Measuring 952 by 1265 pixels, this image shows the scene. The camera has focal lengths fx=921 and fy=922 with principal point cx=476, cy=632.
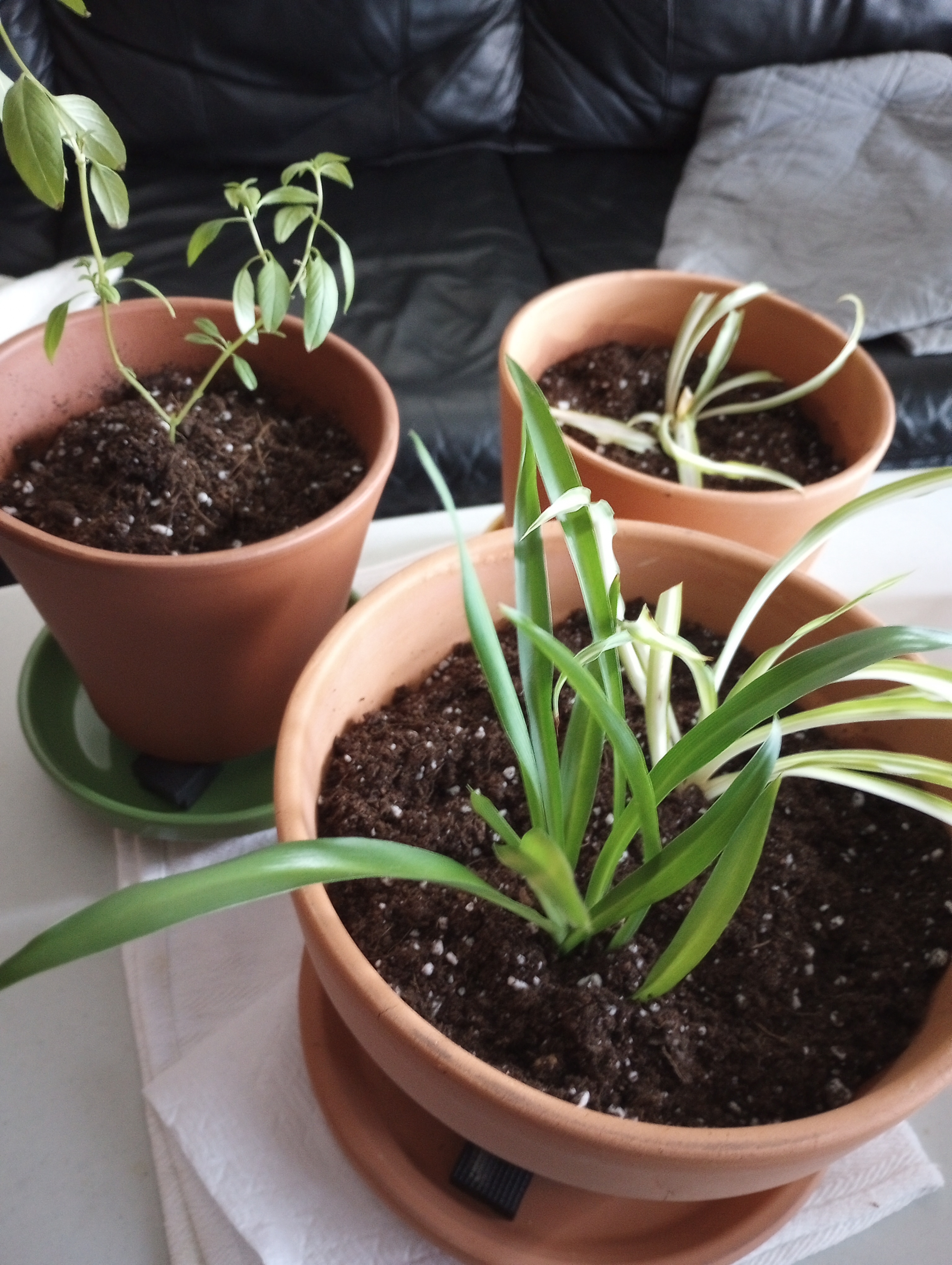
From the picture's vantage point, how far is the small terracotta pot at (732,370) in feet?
2.10

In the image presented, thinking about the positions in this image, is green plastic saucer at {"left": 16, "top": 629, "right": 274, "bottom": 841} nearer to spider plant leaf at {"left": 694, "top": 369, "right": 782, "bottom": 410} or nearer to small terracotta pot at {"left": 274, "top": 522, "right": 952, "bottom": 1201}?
small terracotta pot at {"left": 274, "top": 522, "right": 952, "bottom": 1201}

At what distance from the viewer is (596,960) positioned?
0.47m

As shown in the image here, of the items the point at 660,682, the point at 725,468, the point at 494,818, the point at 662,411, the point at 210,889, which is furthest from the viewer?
the point at 662,411

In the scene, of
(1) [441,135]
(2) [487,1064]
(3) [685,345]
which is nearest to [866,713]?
(2) [487,1064]

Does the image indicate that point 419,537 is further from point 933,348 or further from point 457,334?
point 933,348

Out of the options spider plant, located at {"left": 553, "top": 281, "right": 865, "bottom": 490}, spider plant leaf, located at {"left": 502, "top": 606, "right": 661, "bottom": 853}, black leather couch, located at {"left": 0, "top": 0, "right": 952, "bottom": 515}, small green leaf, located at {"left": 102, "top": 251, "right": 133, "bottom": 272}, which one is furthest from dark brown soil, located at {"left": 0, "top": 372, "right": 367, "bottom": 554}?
black leather couch, located at {"left": 0, "top": 0, "right": 952, "bottom": 515}

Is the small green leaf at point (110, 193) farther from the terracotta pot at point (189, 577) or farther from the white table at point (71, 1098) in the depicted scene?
the white table at point (71, 1098)

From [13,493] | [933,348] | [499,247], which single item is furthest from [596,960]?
[499,247]

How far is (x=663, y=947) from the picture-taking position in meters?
0.48

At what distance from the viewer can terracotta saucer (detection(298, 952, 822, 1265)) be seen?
1.59 ft

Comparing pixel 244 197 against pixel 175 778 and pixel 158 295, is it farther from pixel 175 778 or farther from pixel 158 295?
pixel 175 778

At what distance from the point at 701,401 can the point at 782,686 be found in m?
0.50

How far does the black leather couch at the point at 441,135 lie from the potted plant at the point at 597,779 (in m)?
0.89

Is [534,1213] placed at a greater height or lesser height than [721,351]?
lesser
